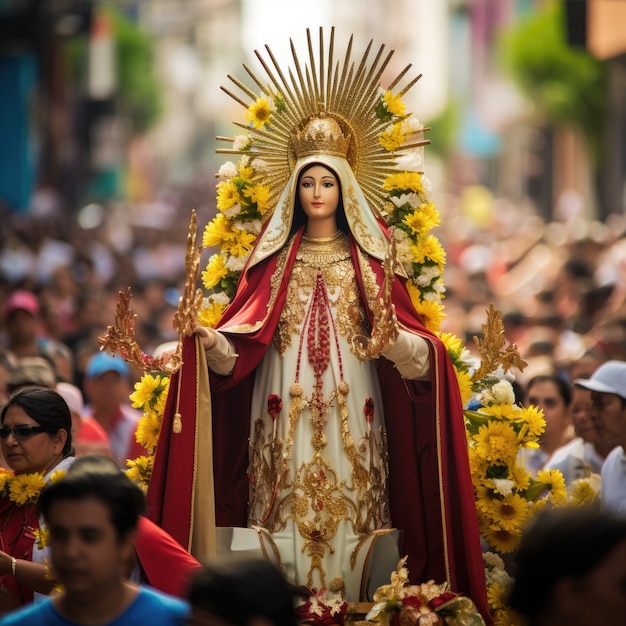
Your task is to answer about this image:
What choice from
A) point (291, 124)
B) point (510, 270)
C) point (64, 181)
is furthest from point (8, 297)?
point (64, 181)

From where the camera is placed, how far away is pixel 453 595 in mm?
7496

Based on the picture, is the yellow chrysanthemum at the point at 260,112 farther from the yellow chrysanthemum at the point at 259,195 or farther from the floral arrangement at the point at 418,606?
the floral arrangement at the point at 418,606

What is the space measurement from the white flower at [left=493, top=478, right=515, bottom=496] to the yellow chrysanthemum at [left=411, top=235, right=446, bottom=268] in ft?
3.58

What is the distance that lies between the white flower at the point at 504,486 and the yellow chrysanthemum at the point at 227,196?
188 cm

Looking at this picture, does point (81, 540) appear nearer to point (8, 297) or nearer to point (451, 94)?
point (8, 297)

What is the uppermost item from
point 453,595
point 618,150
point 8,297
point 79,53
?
point 79,53

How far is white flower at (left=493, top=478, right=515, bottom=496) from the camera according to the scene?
8023mm

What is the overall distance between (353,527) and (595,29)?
728 inches

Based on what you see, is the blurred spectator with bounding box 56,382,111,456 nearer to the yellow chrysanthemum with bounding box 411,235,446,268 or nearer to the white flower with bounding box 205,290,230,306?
the white flower with bounding box 205,290,230,306

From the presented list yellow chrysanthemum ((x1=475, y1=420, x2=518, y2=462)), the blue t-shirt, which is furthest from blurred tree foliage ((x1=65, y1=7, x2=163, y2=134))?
the blue t-shirt

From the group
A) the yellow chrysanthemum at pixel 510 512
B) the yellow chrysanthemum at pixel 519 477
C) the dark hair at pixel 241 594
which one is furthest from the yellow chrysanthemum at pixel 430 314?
the dark hair at pixel 241 594

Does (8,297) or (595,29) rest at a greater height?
(595,29)

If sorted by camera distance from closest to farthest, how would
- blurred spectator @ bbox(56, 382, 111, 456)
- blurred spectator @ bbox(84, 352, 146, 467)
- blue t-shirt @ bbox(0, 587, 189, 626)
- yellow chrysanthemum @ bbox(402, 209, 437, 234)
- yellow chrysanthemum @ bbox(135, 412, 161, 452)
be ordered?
blue t-shirt @ bbox(0, 587, 189, 626) < yellow chrysanthemum @ bbox(135, 412, 161, 452) < yellow chrysanthemum @ bbox(402, 209, 437, 234) < blurred spectator @ bbox(56, 382, 111, 456) < blurred spectator @ bbox(84, 352, 146, 467)

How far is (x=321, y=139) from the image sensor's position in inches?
315
